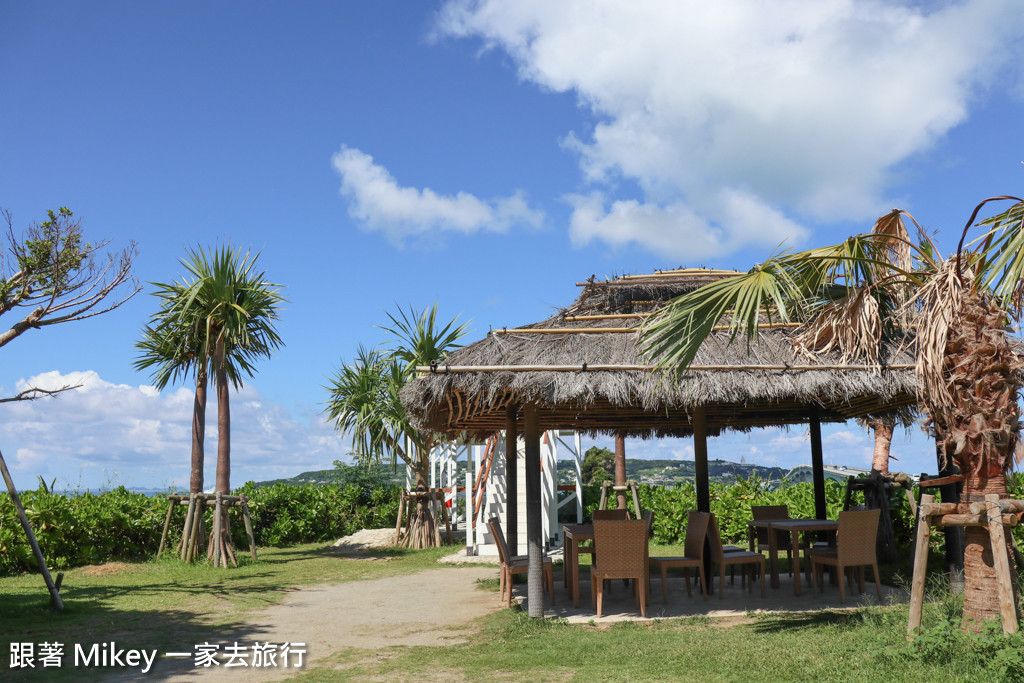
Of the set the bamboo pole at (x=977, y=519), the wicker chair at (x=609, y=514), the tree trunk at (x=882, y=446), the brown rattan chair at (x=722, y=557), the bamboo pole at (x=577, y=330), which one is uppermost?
the bamboo pole at (x=577, y=330)

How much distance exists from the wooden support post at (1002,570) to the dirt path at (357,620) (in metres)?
4.08

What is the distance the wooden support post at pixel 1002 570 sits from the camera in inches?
184

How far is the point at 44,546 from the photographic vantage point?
11.7 metres

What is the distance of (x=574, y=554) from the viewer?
8.00 metres

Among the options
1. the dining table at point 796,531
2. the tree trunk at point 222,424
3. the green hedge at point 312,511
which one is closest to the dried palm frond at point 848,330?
the dining table at point 796,531

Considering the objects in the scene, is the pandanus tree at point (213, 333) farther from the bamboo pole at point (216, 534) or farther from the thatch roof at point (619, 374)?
the thatch roof at point (619, 374)

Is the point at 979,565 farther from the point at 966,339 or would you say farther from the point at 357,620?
the point at 357,620

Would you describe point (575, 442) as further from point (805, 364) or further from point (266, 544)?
point (805, 364)

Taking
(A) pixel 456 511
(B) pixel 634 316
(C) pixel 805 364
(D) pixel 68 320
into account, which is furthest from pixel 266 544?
(C) pixel 805 364

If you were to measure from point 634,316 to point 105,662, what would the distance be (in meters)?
5.61

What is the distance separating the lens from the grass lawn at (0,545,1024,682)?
4.75m

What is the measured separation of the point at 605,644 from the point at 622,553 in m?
1.22

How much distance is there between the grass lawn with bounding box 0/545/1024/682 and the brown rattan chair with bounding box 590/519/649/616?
1.44ft

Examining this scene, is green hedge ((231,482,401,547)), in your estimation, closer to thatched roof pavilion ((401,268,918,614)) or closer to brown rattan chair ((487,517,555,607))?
thatched roof pavilion ((401,268,918,614))
